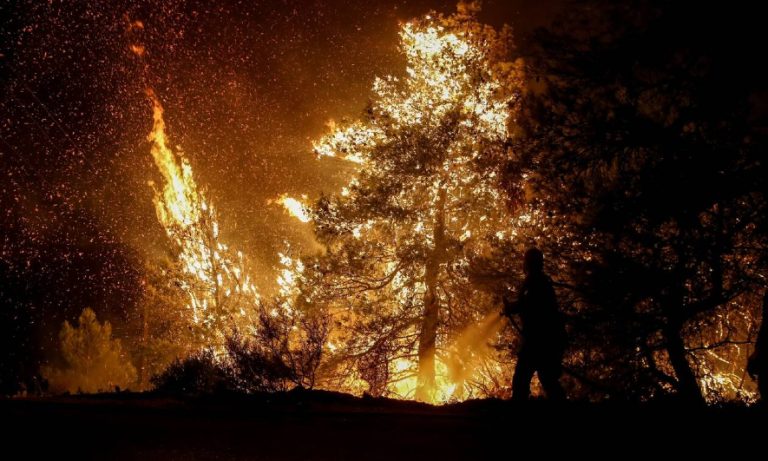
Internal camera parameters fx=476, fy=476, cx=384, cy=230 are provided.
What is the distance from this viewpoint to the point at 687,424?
464 cm

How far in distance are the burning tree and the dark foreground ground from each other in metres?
5.89

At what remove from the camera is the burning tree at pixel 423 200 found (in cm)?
1138

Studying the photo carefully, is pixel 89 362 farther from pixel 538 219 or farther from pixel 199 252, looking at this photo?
pixel 538 219

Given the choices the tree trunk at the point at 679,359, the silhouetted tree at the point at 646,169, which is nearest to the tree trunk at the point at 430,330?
the silhouetted tree at the point at 646,169

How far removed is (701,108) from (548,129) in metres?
2.12

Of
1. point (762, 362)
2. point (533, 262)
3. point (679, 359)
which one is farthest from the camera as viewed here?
point (679, 359)

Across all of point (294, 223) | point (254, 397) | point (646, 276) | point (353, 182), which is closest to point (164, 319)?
point (294, 223)

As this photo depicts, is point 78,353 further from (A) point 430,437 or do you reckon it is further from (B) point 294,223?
(A) point 430,437

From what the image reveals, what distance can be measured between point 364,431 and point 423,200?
26.6 ft

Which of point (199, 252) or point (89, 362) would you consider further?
point (89, 362)

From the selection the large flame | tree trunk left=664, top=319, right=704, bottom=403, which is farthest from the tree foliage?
tree trunk left=664, top=319, right=704, bottom=403

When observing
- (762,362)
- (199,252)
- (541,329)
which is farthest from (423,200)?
(199,252)

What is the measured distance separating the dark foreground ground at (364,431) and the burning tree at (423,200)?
589cm

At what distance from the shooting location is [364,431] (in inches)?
181
